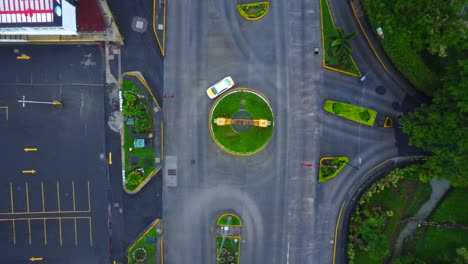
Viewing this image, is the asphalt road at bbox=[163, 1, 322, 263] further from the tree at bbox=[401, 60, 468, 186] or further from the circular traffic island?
the tree at bbox=[401, 60, 468, 186]

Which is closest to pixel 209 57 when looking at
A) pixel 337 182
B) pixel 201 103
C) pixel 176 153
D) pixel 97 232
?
pixel 201 103

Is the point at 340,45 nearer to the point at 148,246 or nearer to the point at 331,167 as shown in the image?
the point at 331,167

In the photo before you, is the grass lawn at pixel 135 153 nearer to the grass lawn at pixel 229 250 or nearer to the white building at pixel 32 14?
the white building at pixel 32 14

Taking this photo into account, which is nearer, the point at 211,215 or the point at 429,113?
the point at 429,113

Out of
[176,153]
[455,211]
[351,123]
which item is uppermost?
[351,123]

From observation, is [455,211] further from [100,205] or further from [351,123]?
[100,205]

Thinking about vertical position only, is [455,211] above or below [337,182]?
below

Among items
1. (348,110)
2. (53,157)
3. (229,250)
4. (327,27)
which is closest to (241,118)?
(348,110)

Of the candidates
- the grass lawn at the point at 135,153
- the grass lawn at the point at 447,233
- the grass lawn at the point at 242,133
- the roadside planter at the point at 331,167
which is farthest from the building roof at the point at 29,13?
the grass lawn at the point at 447,233

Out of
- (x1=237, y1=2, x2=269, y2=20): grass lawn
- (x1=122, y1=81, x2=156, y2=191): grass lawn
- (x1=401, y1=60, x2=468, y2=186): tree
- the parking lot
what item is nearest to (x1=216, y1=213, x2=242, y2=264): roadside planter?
(x1=122, y1=81, x2=156, y2=191): grass lawn
